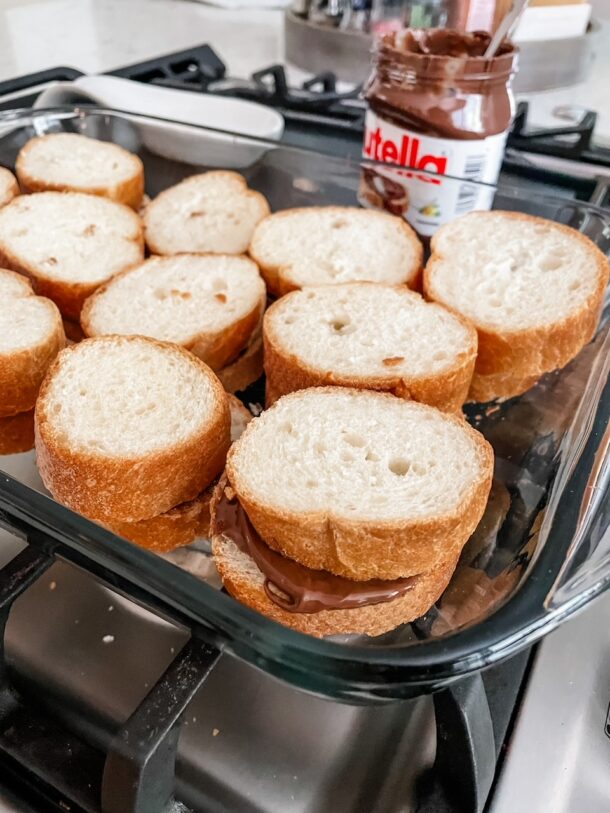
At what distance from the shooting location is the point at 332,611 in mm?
660

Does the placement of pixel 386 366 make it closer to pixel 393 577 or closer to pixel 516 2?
pixel 393 577

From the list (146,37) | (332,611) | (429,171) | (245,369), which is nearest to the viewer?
(332,611)

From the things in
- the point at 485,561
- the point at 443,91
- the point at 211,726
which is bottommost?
the point at 211,726

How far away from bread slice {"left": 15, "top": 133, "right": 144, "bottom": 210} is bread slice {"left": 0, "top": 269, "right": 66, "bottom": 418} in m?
0.40

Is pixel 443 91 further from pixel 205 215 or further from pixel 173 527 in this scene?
pixel 173 527

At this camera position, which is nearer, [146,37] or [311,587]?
[311,587]

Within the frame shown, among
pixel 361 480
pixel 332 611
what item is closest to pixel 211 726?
pixel 332 611

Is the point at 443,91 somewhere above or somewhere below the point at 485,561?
above

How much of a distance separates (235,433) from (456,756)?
0.44 metres

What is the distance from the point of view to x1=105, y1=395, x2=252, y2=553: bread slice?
2.63 feet

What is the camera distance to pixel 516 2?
1089 millimetres

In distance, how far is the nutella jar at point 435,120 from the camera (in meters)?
1.11

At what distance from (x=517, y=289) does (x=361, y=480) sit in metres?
0.44

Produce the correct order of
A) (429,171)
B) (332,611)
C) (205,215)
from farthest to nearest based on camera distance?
(205,215) → (429,171) → (332,611)
